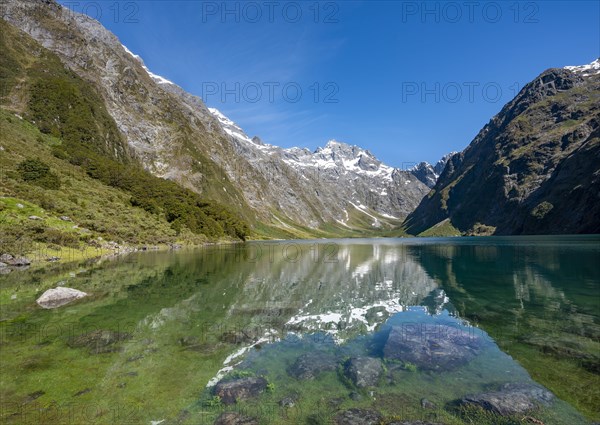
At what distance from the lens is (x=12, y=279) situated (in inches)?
1297

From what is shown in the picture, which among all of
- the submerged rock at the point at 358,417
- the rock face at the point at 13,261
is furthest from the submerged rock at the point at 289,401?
the rock face at the point at 13,261

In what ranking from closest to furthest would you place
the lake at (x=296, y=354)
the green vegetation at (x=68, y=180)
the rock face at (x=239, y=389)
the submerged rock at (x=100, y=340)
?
the lake at (x=296, y=354)
the rock face at (x=239, y=389)
the submerged rock at (x=100, y=340)
the green vegetation at (x=68, y=180)

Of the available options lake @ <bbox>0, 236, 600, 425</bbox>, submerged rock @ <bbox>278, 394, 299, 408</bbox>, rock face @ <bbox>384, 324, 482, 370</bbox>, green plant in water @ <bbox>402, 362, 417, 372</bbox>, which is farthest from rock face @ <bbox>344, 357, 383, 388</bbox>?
submerged rock @ <bbox>278, 394, 299, 408</bbox>

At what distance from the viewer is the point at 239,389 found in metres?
12.2

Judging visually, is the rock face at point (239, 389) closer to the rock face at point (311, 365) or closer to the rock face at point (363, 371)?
the rock face at point (311, 365)

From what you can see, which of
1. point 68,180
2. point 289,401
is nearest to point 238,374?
point 289,401

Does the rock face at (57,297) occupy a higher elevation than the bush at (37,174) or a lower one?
lower

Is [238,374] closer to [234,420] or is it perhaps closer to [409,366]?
[234,420]

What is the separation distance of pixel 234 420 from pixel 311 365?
4.96 meters

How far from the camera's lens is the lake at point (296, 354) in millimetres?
10969

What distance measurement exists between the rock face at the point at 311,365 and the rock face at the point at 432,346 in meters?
2.86

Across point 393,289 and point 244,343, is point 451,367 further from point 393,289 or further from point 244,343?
point 393,289

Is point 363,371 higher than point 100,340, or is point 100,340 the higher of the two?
point 363,371

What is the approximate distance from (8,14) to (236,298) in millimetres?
242790
